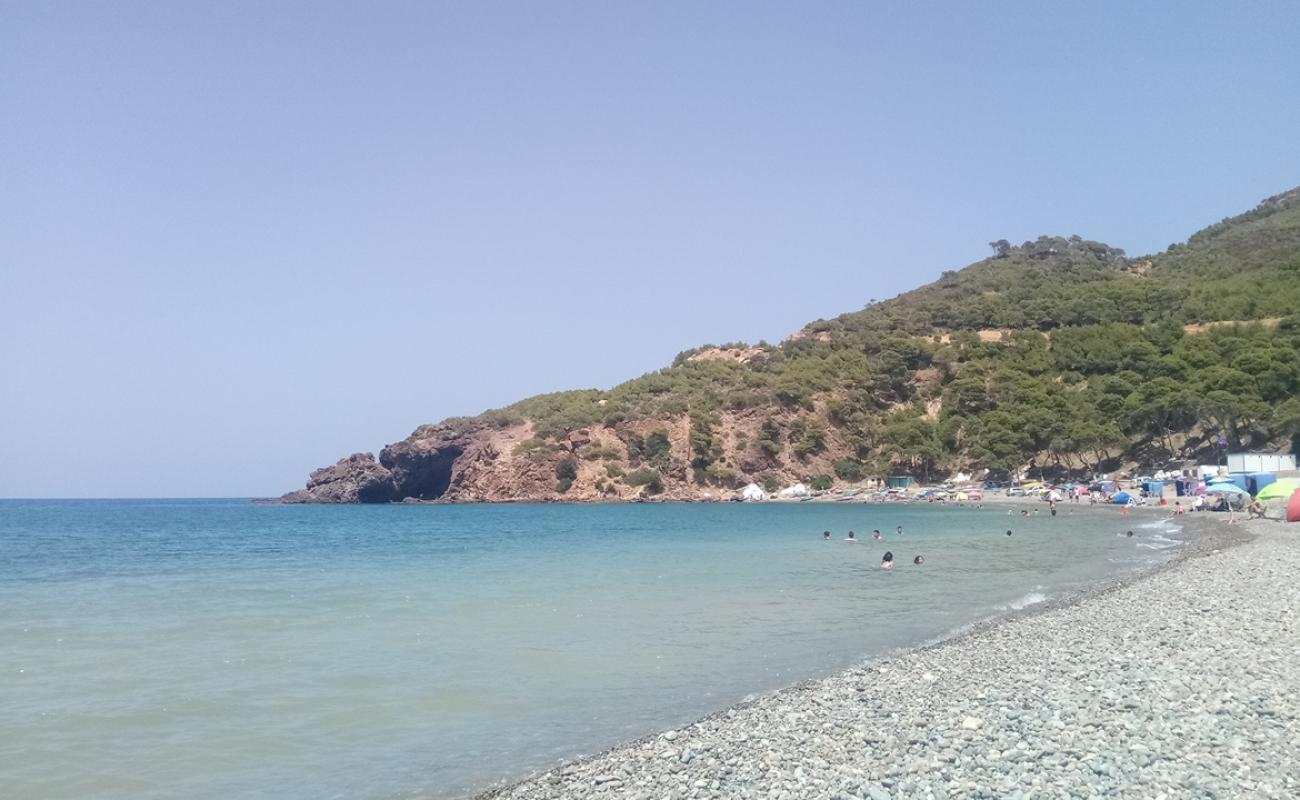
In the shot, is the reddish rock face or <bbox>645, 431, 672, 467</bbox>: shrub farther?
the reddish rock face

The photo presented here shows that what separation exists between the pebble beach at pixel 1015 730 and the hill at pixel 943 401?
66533mm

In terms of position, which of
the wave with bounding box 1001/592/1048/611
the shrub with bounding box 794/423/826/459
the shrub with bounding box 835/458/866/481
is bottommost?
the wave with bounding box 1001/592/1048/611

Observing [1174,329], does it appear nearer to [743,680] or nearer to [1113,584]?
[1113,584]

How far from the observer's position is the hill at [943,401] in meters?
77.4

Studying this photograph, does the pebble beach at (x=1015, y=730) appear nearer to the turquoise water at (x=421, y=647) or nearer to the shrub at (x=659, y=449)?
the turquoise water at (x=421, y=647)

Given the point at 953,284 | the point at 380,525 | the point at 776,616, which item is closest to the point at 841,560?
the point at 776,616

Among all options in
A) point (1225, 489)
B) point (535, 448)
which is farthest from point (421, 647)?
point (535, 448)

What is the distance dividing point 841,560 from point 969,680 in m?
21.1

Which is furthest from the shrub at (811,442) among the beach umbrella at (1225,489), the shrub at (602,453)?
the beach umbrella at (1225,489)

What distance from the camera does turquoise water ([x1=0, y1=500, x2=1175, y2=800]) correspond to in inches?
388

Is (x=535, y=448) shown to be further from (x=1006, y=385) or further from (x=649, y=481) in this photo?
(x=1006, y=385)

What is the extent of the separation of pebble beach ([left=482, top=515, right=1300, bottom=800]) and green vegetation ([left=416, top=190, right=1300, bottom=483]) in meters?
66.6

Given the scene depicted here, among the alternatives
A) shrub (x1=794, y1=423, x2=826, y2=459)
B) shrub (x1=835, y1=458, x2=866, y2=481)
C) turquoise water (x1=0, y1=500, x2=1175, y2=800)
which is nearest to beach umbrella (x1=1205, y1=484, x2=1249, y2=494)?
turquoise water (x1=0, y1=500, x2=1175, y2=800)

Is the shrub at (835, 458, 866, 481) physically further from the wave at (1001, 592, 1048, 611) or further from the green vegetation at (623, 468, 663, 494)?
the wave at (1001, 592, 1048, 611)
